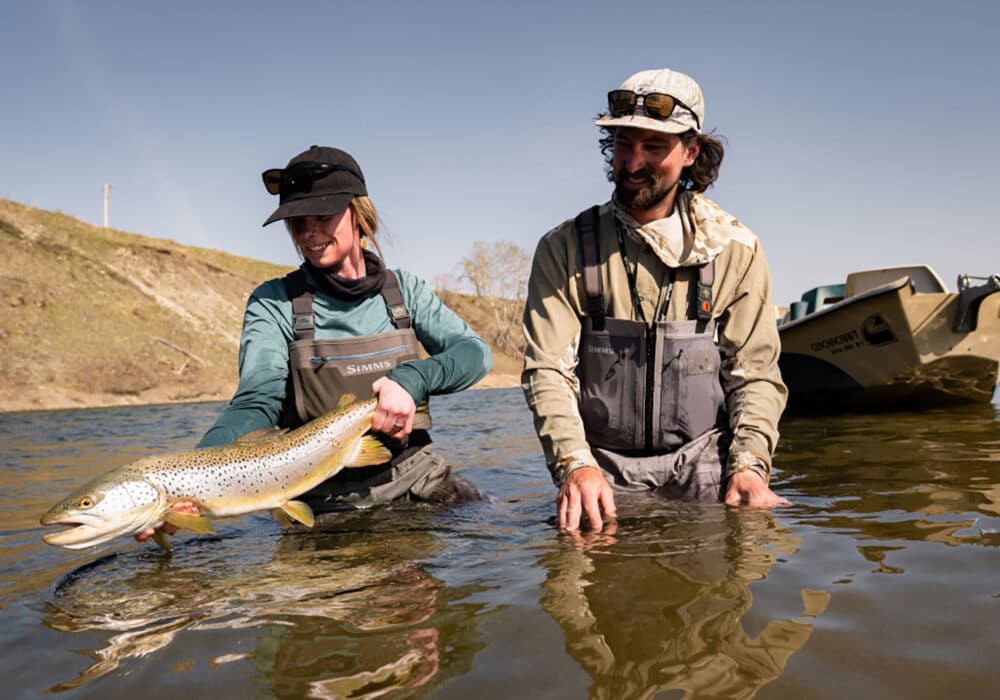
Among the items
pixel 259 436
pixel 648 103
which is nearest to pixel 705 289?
pixel 648 103

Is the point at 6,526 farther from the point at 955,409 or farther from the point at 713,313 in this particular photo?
the point at 955,409

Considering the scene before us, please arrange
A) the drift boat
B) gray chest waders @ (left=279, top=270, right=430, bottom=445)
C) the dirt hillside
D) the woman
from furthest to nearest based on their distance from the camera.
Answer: the dirt hillside < the drift boat < gray chest waders @ (left=279, top=270, right=430, bottom=445) < the woman

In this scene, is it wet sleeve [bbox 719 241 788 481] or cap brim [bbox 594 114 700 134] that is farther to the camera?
wet sleeve [bbox 719 241 788 481]

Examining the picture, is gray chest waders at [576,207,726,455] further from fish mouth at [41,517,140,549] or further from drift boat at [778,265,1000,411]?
drift boat at [778,265,1000,411]

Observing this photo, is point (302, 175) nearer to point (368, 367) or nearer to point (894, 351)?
point (368, 367)

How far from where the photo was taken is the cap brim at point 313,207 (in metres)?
4.27

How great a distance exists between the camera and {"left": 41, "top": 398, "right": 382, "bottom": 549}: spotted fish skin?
3.17 meters

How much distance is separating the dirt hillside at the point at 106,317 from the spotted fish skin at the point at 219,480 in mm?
26179

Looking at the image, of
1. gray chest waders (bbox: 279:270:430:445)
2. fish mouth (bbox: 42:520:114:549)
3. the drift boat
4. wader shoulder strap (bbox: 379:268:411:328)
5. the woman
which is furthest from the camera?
the drift boat

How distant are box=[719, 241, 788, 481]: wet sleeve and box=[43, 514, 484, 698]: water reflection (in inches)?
77.2

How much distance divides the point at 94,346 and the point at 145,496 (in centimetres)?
3167

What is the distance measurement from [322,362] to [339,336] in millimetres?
229

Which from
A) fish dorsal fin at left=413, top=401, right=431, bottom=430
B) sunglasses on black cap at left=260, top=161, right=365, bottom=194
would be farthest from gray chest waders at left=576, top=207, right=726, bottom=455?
sunglasses on black cap at left=260, top=161, right=365, bottom=194

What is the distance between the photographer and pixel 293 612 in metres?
2.75
